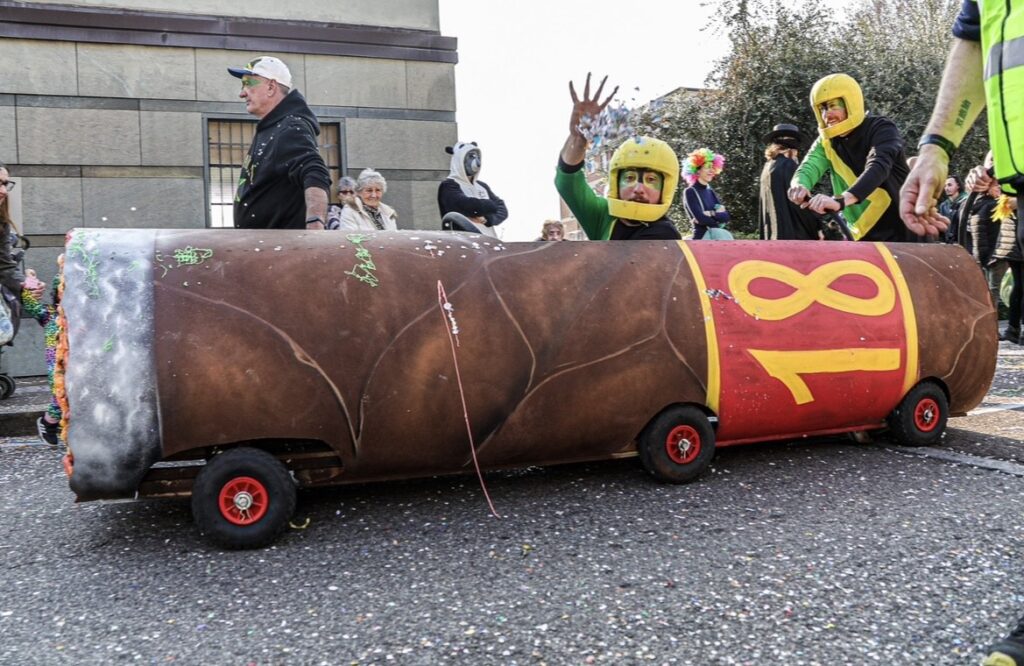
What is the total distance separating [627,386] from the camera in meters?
3.04

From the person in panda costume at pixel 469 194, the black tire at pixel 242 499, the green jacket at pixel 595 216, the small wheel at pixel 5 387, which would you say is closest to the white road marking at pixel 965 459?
the green jacket at pixel 595 216

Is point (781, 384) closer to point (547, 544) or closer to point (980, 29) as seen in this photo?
point (547, 544)

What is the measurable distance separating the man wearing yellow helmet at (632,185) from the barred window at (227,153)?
5731mm

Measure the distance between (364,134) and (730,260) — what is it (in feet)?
22.4

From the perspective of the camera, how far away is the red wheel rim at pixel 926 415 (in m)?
3.66

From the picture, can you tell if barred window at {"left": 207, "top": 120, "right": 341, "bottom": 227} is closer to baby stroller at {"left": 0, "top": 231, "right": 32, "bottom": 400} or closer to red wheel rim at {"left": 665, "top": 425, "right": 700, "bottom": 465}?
baby stroller at {"left": 0, "top": 231, "right": 32, "bottom": 400}

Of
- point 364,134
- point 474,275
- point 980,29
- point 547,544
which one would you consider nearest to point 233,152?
point 364,134

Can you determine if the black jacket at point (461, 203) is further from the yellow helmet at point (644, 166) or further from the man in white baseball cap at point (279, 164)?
the yellow helmet at point (644, 166)

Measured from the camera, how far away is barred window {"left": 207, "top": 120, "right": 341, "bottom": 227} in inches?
356

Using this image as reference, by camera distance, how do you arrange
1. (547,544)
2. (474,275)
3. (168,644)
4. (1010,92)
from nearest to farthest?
(1010,92), (168,644), (547,544), (474,275)

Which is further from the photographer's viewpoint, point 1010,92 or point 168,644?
point 168,644

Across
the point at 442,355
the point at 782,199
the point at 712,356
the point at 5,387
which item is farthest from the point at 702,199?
the point at 5,387

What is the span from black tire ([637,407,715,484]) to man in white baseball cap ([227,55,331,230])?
169cm

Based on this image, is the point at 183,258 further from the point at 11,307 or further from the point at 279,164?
the point at 11,307
